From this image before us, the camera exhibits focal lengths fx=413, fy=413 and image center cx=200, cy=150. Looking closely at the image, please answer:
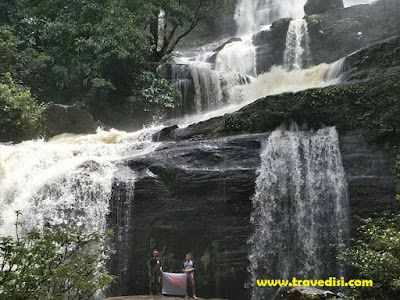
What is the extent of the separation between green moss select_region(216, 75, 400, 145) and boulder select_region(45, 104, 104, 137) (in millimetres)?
6207

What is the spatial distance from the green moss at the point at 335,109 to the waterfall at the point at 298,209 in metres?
0.63

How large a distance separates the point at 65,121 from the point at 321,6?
17691mm

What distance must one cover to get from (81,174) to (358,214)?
7534mm

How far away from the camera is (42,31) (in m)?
19.5

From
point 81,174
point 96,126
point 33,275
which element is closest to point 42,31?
point 96,126

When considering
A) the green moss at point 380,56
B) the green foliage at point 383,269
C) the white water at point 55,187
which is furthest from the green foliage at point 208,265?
the green moss at point 380,56

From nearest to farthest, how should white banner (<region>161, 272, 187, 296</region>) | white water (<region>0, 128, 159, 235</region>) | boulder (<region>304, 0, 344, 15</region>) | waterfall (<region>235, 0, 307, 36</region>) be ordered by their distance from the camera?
white banner (<region>161, 272, 187, 296</region>)
white water (<region>0, 128, 159, 235</region>)
boulder (<region>304, 0, 344, 15</region>)
waterfall (<region>235, 0, 307, 36</region>)

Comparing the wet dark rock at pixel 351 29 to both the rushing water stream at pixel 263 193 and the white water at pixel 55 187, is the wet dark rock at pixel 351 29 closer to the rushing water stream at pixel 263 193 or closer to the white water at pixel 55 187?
the rushing water stream at pixel 263 193

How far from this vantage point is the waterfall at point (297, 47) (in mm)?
22516

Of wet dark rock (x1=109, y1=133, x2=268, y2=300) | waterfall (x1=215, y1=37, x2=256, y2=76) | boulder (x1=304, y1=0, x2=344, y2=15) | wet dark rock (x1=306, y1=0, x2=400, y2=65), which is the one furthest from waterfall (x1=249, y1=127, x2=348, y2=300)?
boulder (x1=304, y1=0, x2=344, y2=15)

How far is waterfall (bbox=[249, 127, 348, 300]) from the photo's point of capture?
1055 cm

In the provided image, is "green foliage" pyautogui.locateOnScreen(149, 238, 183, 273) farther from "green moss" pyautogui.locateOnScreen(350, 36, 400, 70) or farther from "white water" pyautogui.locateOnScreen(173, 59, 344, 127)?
"green moss" pyautogui.locateOnScreen(350, 36, 400, 70)

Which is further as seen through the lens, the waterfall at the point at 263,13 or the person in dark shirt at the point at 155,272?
the waterfall at the point at 263,13

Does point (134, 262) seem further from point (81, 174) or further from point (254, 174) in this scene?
point (254, 174)
